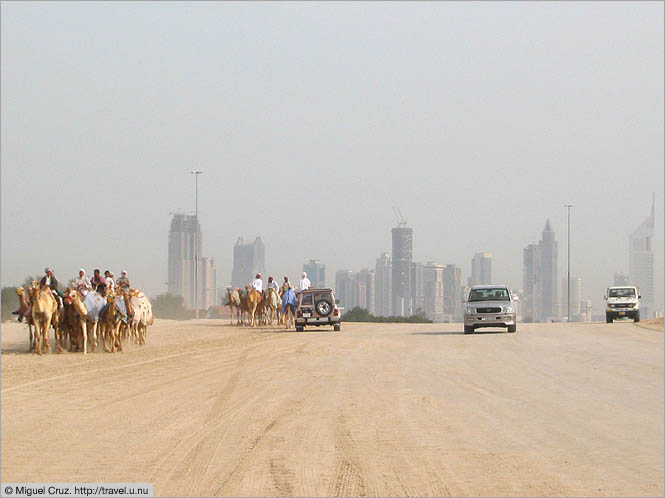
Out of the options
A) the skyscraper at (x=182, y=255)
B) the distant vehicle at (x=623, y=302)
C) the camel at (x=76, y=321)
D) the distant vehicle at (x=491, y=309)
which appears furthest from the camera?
the skyscraper at (x=182, y=255)

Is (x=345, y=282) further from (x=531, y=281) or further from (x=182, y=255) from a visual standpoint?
(x=182, y=255)

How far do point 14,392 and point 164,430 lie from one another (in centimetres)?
679

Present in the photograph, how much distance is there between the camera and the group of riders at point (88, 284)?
3200 cm

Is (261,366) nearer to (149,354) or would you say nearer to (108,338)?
(149,354)

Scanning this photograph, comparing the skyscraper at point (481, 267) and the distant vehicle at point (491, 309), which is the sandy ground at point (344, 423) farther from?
the skyscraper at point (481, 267)

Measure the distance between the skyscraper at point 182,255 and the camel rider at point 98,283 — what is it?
168 ft

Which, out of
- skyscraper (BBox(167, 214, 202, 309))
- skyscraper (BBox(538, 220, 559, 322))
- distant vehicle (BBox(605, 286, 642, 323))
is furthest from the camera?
skyscraper (BBox(538, 220, 559, 322))

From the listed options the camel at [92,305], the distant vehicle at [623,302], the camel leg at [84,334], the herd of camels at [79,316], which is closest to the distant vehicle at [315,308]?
the herd of camels at [79,316]

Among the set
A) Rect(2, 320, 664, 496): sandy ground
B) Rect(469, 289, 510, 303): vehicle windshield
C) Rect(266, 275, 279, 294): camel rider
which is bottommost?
Rect(2, 320, 664, 496): sandy ground

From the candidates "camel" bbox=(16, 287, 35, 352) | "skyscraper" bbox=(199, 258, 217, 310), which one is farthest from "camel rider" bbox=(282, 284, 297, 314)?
"skyscraper" bbox=(199, 258, 217, 310)

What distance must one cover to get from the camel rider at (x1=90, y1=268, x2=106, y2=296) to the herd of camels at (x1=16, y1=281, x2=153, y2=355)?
16.9 inches

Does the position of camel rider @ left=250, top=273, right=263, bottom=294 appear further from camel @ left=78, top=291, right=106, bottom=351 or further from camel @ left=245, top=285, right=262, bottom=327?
camel @ left=78, top=291, right=106, bottom=351

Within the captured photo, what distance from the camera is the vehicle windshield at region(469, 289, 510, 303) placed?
4188cm

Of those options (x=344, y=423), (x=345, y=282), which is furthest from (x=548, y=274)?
(x=344, y=423)
